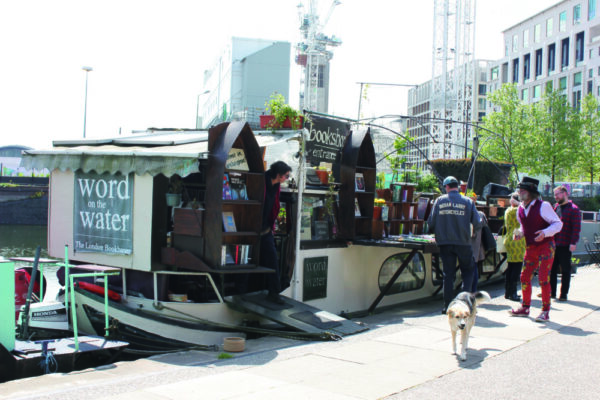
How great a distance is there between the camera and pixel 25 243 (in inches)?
1362

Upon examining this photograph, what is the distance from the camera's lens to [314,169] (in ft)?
34.6

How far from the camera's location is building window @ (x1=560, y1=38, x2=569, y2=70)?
67250 millimetres

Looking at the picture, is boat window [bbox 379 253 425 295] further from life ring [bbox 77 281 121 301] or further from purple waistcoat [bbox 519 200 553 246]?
life ring [bbox 77 281 121 301]

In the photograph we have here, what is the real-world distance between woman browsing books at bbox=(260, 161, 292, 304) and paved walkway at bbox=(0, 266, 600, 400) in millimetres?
1025

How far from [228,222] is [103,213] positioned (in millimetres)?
1930

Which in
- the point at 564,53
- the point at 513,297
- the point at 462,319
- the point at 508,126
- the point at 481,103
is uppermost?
the point at 481,103

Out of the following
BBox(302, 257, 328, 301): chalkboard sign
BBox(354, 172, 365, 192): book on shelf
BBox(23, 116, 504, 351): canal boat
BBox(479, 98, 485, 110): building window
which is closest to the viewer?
BBox(23, 116, 504, 351): canal boat

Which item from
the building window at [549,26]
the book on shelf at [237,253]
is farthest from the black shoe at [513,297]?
the building window at [549,26]

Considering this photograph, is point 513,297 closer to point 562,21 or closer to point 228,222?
point 228,222

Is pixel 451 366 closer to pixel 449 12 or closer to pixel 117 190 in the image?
pixel 117 190

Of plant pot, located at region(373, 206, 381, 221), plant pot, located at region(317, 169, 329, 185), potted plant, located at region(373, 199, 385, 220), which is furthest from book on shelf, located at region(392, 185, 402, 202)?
plant pot, located at region(317, 169, 329, 185)

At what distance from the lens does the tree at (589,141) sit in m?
45.8

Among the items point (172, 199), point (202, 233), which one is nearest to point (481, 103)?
point (172, 199)

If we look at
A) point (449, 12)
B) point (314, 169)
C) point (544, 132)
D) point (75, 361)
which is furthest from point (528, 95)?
point (75, 361)
